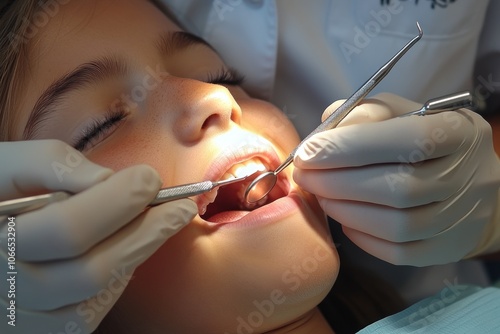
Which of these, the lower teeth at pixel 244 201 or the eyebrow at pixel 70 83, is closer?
the eyebrow at pixel 70 83

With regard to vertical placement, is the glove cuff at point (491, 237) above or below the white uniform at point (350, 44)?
below

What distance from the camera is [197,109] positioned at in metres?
0.95

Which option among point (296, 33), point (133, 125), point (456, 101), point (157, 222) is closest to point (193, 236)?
point (157, 222)

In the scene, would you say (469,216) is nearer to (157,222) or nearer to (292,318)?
(292,318)

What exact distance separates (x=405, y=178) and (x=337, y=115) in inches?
6.8

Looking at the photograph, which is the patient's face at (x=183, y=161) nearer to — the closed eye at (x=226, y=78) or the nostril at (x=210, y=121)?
the nostril at (x=210, y=121)

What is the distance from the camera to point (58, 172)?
781 millimetres

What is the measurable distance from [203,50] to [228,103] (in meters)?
0.25

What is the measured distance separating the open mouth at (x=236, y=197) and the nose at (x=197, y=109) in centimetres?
9

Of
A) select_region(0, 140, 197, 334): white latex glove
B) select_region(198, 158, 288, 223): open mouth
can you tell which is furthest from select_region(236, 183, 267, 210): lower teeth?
select_region(0, 140, 197, 334): white latex glove

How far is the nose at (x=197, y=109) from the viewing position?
95 centimetres

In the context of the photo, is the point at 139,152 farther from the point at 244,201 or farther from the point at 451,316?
the point at 451,316

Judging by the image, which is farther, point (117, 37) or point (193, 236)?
point (117, 37)

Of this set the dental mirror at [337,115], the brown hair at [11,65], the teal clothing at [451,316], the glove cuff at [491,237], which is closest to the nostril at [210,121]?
the dental mirror at [337,115]
